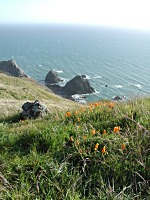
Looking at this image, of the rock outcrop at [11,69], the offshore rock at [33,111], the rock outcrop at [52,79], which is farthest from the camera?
the rock outcrop at [11,69]

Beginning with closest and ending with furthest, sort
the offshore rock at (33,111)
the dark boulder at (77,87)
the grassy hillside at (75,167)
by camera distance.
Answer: the grassy hillside at (75,167)
the offshore rock at (33,111)
the dark boulder at (77,87)

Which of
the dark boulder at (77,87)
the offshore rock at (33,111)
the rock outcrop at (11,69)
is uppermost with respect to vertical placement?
the offshore rock at (33,111)

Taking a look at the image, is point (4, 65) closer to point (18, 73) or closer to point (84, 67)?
point (18, 73)

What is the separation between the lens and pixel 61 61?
152625mm

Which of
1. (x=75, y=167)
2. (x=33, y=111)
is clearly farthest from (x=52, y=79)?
(x=75, y=167)

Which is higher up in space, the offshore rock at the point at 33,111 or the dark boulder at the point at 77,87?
the offshore rock at the point at 33,111

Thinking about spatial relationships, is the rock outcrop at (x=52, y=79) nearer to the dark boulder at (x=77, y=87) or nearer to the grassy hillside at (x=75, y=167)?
the dark boulder at (x=77, y=87)

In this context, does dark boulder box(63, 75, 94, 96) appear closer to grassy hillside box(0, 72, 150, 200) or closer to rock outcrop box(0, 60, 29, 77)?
rock outcrop box(0, 60, 29, 77)

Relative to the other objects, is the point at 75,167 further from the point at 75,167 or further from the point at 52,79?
the point at 52,79

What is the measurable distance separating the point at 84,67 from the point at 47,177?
13510cm

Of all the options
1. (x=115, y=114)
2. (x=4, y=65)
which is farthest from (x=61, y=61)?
(x=115, y=114)

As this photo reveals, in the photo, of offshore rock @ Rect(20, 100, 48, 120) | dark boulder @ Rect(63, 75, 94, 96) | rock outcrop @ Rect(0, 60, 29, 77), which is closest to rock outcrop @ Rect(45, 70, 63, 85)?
dark boulder @ Rect(63, 75, 94, 96)

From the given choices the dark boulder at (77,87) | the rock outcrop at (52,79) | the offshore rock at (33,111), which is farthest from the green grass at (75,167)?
the rock outcrop at (52,79)

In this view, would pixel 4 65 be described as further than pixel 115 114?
Yes
